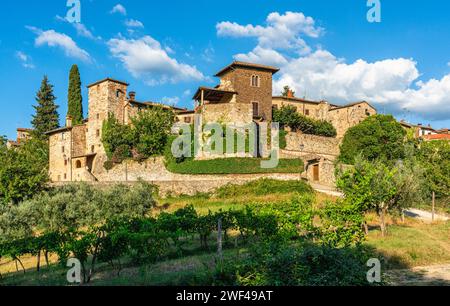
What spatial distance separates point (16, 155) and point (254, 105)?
947 inches

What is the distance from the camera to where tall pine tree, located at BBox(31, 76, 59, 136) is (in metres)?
54.9

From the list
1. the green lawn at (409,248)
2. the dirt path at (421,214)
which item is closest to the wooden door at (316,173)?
the dirt path at (421,214)

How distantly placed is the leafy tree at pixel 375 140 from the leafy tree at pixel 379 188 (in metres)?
18.5

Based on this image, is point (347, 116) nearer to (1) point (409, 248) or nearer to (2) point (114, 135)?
(2) point (114, 135)

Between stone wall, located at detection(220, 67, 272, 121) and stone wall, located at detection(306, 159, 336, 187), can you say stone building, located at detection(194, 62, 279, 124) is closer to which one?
stone wall, located at detection(220, 67, 272, 121)

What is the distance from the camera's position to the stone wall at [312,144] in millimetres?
39750

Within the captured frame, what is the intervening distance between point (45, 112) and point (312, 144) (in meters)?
39.2

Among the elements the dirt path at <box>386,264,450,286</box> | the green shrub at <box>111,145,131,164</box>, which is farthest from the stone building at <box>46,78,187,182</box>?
the dirt path at <box>386,264,450,286</box>

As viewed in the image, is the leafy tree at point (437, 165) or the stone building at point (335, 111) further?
the stone building at point (335, 111)

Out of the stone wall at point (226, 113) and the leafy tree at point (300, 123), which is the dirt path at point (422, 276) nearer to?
the stone wall at point (226, 113)

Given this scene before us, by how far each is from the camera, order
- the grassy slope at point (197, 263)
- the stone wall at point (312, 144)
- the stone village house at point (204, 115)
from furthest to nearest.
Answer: the stone wall at point (312, 144), the stone village house at point (204, 115), the grassy slope at point (197, 263)
